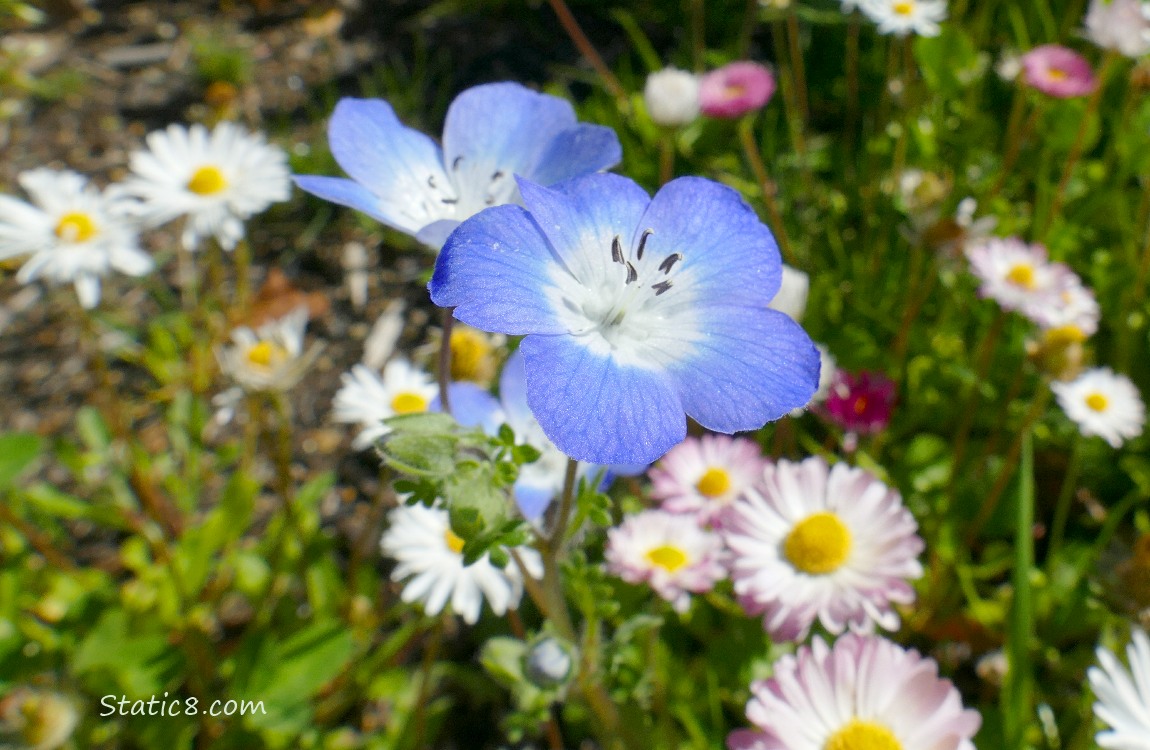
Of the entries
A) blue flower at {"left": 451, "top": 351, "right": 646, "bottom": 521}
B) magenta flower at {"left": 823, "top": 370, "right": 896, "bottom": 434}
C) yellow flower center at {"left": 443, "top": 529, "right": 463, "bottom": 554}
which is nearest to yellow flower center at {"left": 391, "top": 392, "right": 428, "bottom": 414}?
yellow flower center at {"left": 443, "top": 529, "right": 463, "bottom": 554}

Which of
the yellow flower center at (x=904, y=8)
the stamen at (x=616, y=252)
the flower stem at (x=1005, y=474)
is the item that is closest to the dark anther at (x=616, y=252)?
the stamen at (x=616, y=252)

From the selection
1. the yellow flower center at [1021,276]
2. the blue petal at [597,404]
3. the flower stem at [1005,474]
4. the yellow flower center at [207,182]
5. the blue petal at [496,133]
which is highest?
the blue petal at [496,133]

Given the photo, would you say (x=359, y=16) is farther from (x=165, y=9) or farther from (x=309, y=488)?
(x=309, y=488)

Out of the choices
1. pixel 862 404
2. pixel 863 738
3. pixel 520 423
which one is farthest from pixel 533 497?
pixel 862 404

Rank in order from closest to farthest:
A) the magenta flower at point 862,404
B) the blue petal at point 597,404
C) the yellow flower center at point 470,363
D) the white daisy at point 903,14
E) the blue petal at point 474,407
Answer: the blue petal at point 597,404 < the blue petal at point 474,407 < the magenta flower at point 862,404 < the yellow flower center at point 470,363 < the white daisy at point 903,14

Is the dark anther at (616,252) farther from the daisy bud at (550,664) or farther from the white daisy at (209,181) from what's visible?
the white daisy at (209,181)

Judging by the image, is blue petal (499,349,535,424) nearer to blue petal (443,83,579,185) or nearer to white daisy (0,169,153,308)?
blue petal (443,83,579,185)
